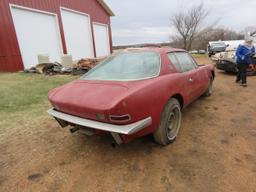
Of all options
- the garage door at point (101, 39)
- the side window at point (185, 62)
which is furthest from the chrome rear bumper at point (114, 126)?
A: the garage door at point (101, 39)

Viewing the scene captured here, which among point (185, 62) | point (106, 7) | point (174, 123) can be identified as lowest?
point (174, 123)

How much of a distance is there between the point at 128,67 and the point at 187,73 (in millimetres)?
1166

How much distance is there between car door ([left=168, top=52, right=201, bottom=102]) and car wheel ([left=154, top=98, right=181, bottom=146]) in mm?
485

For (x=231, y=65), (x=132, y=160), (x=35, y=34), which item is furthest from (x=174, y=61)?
(x=35, y=34)

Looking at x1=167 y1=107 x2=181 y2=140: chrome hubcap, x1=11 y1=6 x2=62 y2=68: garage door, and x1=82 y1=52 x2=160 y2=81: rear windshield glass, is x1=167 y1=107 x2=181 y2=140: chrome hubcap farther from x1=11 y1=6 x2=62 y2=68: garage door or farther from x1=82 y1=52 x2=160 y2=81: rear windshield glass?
x1=11 y1=6 x2=62 y2=68: garage door

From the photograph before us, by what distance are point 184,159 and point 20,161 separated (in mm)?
2226

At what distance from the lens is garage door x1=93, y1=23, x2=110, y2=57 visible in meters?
15.7

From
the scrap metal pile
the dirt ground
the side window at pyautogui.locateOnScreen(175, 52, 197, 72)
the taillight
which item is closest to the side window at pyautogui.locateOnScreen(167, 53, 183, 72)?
the side window at pyautogui.locateOnScreen(175, 52, 197, 72)

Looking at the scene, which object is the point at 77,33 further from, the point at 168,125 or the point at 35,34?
the point at 168,125

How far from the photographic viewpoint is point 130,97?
1.83 m

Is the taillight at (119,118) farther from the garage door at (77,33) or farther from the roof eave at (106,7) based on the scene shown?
the roof eave at (106,7)

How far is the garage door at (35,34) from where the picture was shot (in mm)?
9094

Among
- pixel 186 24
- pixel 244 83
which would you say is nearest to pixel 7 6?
pixel 244 83

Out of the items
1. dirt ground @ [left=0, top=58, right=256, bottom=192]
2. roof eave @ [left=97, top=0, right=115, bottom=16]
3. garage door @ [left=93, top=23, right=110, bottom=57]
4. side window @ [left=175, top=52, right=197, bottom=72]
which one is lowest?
dirt ground @ [left=0, top=58, right=256, bottom=192]
